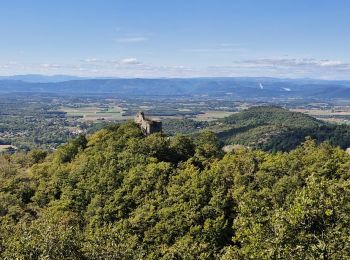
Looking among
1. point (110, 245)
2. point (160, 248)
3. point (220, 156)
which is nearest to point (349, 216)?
point (110, 245)

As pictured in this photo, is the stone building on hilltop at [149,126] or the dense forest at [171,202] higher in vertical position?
the stone building on hilltop at [149,126]

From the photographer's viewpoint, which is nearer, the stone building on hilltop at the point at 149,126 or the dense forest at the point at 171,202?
the dense forest at the point at 171,202

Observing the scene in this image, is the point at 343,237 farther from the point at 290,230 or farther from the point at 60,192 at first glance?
the point at 60,192

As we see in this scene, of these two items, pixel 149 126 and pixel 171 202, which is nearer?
pixel 171 202

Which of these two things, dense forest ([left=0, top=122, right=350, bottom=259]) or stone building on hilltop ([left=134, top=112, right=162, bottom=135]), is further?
stone building on hilltop ([left=134, top=112, right=162, bottom=135])

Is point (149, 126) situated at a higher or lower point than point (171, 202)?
higher

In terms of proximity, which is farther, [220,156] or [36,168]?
[36,168]

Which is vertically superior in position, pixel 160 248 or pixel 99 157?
pixel 99 157

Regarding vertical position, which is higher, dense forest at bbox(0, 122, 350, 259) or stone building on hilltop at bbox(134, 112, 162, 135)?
stone building on hilltop at bbox(134, 112, 162, 135)
